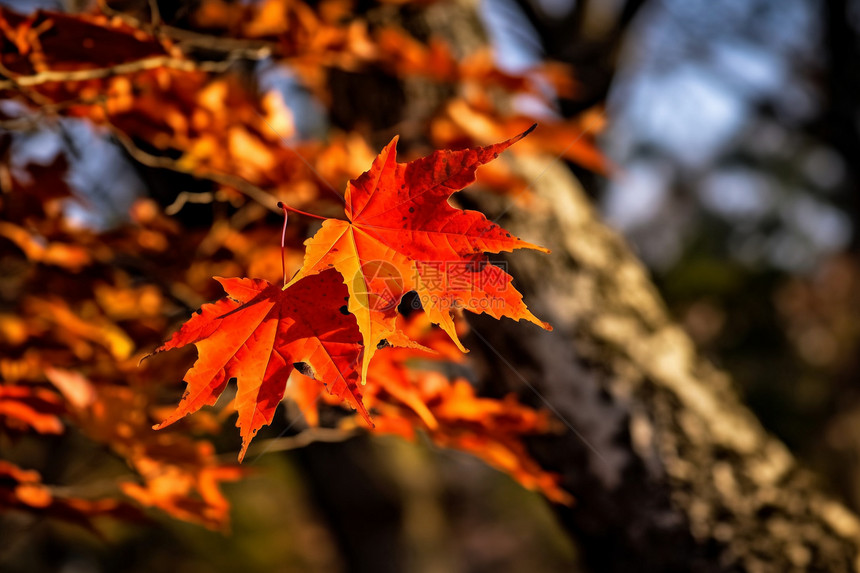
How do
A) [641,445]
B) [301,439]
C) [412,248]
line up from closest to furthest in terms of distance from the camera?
[412,248], [301,439], [641,445]

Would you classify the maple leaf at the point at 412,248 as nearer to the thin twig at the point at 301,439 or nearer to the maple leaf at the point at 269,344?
the maple leaf at the point at 269,344

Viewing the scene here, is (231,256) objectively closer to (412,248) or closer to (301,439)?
(301,439)

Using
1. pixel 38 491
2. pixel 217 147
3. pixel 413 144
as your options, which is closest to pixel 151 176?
pixel 217 147

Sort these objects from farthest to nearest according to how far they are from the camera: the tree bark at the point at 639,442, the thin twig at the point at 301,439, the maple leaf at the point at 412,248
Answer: the tree bark at the point at 639,442 < the thin twig at the point at 301,439 < the maple leaf at the point at 412,248

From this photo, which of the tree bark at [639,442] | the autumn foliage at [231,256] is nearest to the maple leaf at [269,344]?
the autumn foliage at [231,256]

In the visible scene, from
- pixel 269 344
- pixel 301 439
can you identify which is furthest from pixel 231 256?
pixel 269 344

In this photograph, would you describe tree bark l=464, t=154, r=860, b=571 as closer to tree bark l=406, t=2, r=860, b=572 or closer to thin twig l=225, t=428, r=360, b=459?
tree bark l=406, t=2, r=860, b=572

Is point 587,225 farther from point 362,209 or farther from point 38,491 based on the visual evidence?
point 38,491
